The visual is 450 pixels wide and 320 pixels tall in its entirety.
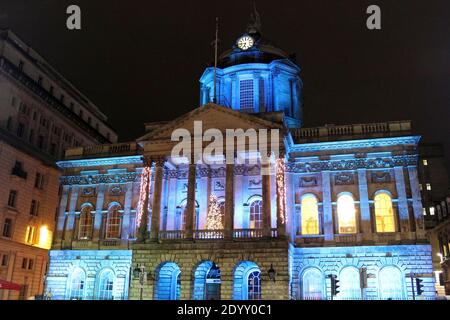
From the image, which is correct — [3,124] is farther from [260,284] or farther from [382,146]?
[382,146]

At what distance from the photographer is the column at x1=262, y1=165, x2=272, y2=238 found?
31.1 m

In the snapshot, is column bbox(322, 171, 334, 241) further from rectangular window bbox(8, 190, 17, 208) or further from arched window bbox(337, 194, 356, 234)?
rectangular window bbox(8, 190, 17, 208)

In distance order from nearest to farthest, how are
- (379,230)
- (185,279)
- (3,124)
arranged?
(185,279) < (379,230) < (3,124)

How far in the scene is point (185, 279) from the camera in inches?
1227

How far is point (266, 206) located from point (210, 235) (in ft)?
14.7

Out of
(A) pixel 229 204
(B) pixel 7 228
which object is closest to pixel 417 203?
(A) pixel 229 204

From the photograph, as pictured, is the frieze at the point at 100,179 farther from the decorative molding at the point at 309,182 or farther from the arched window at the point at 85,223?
the decorative molding at the point at 309,182

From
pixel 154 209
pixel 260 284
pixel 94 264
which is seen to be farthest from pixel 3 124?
pixel 260 284

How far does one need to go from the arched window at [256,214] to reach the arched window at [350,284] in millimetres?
7053

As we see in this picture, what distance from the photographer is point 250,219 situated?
35656 mm

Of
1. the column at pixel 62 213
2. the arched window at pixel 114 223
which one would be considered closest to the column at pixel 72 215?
the column at pixel 62 213
